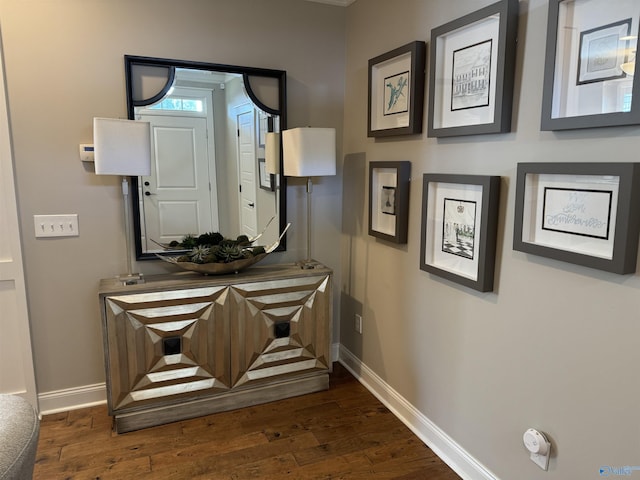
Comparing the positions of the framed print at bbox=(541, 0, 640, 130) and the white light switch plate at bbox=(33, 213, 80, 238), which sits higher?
the framed print at bbox=(541, 0, 640, 130)

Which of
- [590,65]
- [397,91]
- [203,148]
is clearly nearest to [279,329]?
[203,148]

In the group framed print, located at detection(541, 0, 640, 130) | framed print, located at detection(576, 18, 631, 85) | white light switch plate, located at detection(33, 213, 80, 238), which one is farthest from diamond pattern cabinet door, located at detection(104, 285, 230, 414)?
framed print, located at detection(576, 18, 631, 85)

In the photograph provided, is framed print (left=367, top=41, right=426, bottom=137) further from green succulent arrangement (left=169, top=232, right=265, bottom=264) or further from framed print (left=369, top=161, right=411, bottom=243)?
green succulent arrangement (left=169, top=232, right=265, bottom=264)

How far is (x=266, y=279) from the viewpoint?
8.21 ft

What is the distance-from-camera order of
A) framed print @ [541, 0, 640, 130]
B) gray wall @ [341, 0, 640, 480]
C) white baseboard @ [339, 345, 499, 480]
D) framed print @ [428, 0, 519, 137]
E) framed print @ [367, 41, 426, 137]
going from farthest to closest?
framed print @ [367, 41, 426, 137], white baseboard @ [339, 345, 499, 480], framed print @ [428, 0, 519, 137], gray wall @ [341, 0, 640, 480], framed print @ [541, 0, 640, 130]

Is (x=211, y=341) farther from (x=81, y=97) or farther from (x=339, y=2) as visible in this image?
(x=339, y=2)

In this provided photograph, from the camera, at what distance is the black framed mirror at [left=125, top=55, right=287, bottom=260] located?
2492 mm

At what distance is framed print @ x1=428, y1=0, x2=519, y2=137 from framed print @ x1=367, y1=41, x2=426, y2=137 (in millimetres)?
109

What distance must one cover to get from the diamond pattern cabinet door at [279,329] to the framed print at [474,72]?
1177 millimetres

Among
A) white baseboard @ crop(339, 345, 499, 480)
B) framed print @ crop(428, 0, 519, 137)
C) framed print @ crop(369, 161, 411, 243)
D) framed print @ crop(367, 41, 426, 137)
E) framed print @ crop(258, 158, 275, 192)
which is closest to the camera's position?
framed print @ crop(428, 0, 519, 137)

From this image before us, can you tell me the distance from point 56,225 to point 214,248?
86cm

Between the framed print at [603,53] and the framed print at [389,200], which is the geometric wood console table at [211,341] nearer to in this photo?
the framed print at [389,200]

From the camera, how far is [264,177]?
9.18 ft

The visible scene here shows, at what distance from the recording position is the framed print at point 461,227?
5.85 ft
